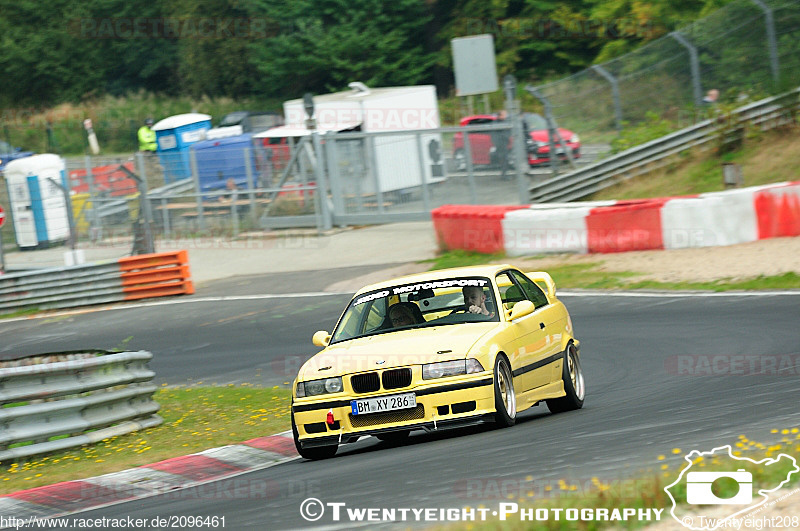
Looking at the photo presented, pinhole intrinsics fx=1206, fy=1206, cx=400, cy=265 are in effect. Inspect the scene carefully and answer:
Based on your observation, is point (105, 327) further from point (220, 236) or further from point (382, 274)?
point (220, 236)

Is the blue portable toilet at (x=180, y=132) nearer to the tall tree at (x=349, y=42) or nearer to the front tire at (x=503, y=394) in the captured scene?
the tall tree at (x=349, y=42)

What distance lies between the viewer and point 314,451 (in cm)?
895

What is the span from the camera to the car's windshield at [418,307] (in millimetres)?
9531

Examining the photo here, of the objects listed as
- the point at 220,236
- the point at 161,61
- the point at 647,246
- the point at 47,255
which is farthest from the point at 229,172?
the point at 161,61

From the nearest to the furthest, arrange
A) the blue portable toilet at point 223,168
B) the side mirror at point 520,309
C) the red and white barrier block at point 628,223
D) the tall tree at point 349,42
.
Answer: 1. the side mirror at point 520,309
2. the red and white barrier block at point 628,223
3. the blue portable toilet at point 223,168
4. the tall tree at point 349,42

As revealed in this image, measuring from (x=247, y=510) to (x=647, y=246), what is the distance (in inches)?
561

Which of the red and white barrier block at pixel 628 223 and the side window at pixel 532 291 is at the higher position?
the side window at pixel 532 291

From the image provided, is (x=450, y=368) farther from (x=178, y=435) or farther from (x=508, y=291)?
(x=178, y=435)

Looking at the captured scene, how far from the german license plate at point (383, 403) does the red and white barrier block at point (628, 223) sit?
11628mm

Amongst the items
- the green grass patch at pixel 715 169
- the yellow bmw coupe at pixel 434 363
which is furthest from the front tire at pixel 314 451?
the green grass patch at pixel 715 169

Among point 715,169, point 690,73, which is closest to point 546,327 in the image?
point 715,169

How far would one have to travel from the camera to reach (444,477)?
6871 millimetres

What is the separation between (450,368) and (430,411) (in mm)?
333

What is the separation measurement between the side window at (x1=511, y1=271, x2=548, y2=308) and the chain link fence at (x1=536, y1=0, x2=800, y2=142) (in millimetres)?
16340
